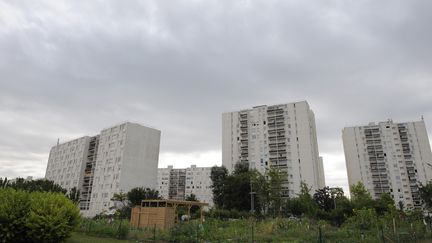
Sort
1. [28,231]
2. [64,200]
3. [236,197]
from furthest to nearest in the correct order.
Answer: [236,197] → [64,200] → [28,231]

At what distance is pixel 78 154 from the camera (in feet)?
300

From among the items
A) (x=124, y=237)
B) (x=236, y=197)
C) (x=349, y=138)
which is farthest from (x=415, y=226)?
(x=349, y=138)

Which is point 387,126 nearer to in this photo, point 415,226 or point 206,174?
point 206,174

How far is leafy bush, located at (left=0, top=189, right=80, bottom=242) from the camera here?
1202 centimetres

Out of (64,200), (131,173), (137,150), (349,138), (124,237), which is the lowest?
(124,237)

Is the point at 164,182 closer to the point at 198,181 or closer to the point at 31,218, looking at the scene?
the point at 198,181

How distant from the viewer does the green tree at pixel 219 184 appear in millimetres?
62188

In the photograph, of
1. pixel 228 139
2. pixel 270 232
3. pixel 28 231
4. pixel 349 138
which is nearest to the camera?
pixel 28 231

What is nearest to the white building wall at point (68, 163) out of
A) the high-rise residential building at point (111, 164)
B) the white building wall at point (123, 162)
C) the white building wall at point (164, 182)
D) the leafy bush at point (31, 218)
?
the high-rise residential building at point (111, 164)

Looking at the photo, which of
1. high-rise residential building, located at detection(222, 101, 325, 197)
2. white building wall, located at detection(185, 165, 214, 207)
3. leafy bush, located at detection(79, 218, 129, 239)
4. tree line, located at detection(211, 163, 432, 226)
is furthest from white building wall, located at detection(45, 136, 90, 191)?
leafy bush, located at detection(79, 218, 129, 239)

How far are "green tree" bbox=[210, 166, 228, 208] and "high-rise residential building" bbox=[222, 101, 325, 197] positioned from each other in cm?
1708

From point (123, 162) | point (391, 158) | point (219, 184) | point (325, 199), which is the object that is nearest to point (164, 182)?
point (123, 162)

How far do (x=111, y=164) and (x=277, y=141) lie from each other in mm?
44434

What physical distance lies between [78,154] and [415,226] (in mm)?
90061
